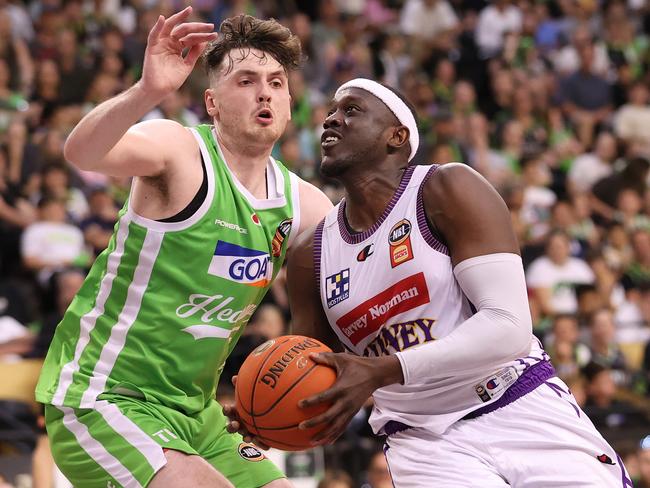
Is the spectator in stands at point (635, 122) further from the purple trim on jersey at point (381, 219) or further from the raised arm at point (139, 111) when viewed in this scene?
the raised arm at point (139, 111)

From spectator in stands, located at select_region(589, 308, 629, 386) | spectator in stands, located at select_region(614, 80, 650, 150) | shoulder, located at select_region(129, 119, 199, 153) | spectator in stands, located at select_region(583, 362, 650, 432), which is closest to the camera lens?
shoulder, located at select_region(129, 119, 199, 153)

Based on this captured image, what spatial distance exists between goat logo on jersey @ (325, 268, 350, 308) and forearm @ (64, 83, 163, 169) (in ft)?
3.26

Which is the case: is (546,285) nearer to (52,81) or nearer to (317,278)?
(52,81)

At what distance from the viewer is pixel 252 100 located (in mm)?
4426

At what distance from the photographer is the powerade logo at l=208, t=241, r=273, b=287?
13.8ft

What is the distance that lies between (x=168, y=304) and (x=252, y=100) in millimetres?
891

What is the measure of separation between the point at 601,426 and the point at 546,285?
2207mm

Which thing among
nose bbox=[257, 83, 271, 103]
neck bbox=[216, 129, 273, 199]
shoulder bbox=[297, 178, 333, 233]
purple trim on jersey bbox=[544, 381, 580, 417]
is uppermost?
nose bbox=[257, 83, 271, 103]

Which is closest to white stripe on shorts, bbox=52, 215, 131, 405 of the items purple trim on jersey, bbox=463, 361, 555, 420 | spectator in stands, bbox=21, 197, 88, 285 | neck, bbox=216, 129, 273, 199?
neck, bbox=216, 129, 273, 199

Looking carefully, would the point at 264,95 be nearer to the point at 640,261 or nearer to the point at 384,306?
the point at 384,306

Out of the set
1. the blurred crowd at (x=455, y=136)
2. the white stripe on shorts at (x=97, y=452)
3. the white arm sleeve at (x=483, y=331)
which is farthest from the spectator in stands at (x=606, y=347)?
the white stripe on shorts at (x=97, y=452)

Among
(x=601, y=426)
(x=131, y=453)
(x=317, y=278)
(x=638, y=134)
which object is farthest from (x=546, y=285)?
(x=131, y=453)

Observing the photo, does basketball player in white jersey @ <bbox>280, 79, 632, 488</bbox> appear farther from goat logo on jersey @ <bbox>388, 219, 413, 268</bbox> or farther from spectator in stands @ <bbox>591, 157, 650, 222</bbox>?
spectator in stands @ <bbox>591, 157, 650, 222</bbox>

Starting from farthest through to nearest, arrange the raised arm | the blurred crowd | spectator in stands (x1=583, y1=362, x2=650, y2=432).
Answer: the blurred crowd
spectator in stands (x1=583, y1=362, x2=650, y2=432)
the raised arm
